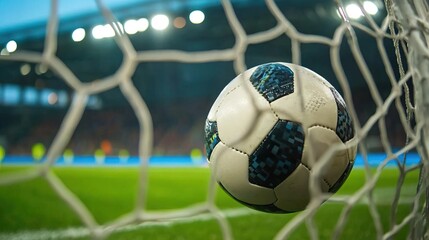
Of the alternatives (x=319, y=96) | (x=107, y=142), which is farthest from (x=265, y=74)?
(x=107, y=142)

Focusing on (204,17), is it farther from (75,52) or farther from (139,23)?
(75,52)

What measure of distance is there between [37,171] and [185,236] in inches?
83.3

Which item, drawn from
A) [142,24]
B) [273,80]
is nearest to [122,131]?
[142,24]

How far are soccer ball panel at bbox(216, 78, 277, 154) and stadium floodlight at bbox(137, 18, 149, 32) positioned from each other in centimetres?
1615

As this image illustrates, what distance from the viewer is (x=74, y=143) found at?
21.5 metres

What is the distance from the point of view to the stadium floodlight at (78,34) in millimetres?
17872

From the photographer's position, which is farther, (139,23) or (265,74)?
(139,23)

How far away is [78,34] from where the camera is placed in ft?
59.1

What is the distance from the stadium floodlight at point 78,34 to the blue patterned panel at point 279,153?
17609 mm

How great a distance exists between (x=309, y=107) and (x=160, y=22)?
16122 mm

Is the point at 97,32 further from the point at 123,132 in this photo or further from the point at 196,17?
the point at 123,132

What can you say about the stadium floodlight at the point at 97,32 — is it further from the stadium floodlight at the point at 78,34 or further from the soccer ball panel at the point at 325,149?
the soccer ball panel at the point at 325,149

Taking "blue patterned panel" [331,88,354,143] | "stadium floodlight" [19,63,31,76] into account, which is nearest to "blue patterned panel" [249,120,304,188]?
"blue patterned panel" [331,88,354,143]

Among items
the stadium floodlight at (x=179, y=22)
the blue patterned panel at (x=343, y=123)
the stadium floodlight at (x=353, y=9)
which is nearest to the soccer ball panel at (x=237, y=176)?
the blue patterned panel at (x=343, y=123)
